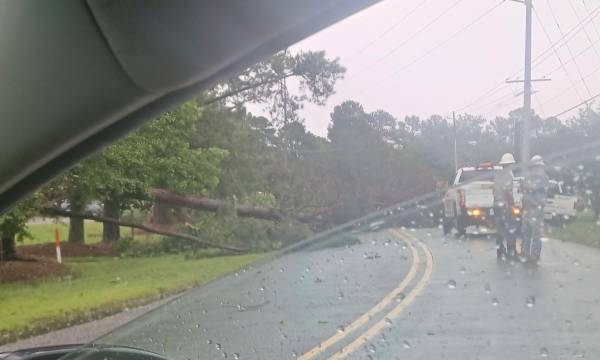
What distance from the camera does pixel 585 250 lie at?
481cm

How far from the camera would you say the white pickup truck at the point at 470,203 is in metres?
5.15

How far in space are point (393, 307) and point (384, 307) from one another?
6 centimetres

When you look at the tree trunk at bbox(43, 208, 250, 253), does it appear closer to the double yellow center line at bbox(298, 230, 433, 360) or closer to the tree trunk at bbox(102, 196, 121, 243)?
the tree trunk at bbox(102, 196, 121, 243)

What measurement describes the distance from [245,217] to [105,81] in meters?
11.8

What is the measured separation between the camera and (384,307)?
5281 millimetres

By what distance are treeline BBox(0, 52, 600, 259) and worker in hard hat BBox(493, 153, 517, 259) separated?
396mm

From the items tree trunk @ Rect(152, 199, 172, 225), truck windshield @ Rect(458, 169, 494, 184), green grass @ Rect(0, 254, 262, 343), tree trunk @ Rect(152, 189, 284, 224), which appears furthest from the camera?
tree trunk @ Rect(152, 199, 172, 225)

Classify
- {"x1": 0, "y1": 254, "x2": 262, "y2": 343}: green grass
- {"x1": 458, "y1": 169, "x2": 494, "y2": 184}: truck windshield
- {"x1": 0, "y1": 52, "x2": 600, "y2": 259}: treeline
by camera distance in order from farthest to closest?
1. {"x1": 0, "y1": 254, "x2": 262, "y2": 343}: green grass
2. {"x1": 0, "y1": 52, "x2": 600, "y2": 259}: treeline
3. {"x1": 458, "y1": 169, "x2": 494, "y2": 184}: truck windshield

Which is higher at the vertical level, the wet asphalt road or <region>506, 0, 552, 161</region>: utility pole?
<region>506, 0, 552, 161</region>: utility pole

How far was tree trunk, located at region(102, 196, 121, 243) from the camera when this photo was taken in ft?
47.0

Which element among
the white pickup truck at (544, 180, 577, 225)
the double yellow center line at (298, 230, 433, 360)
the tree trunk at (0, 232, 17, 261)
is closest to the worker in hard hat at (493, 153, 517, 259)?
the white pickup truck at (544, 180, 577, 225)

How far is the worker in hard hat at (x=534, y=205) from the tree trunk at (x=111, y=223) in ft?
33.1

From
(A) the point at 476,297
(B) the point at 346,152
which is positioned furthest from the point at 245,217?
(A) the point at 476,297

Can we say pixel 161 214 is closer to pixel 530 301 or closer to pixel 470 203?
pixel 470 203
